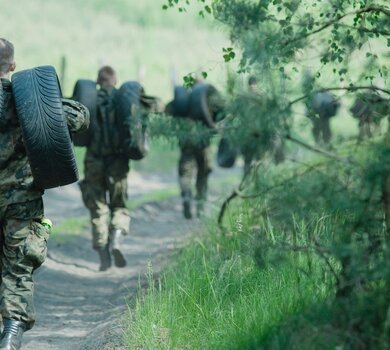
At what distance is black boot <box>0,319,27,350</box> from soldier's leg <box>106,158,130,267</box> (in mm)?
4481

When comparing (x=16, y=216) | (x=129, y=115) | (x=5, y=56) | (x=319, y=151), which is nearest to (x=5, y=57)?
(x=5, y=56)

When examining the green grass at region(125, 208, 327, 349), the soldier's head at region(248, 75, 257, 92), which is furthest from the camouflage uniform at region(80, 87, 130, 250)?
the soldier's head at region(248, 75, 257, 92)

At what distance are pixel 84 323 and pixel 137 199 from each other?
886 centimetres

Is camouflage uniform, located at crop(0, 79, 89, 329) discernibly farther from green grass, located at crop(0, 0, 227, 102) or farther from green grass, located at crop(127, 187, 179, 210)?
green grass, located at crop(0, 0, 227, 102)

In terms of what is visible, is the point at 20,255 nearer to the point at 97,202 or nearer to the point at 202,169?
the point at 97,202

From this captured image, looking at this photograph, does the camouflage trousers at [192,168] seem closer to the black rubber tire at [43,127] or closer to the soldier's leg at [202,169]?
the soldier's leg at [202,169]

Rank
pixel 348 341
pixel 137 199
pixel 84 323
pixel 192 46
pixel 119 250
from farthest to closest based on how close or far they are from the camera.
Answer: pixel 192 46
pixel 137 199
pixel 119 250
pixel 84 323
pixel 348 341

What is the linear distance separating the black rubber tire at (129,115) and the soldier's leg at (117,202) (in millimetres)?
370

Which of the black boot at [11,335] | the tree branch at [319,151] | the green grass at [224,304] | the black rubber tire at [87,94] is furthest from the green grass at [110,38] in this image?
the tree branch at [319,151]

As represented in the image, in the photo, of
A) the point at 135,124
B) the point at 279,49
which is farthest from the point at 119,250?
the point at 279,49

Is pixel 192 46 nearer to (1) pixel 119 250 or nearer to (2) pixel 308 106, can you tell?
(1) pixel 119 250

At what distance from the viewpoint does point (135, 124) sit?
29.7 feet

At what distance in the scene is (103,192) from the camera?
1040 centimetres

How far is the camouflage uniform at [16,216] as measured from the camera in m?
5.80
